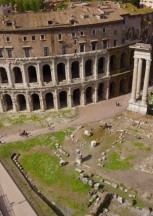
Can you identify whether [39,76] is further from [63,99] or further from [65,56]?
[63,99]

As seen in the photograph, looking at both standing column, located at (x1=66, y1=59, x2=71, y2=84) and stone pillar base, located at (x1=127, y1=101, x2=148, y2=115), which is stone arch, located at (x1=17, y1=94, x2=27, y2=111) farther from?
stone pillar base, located at (x1=127, y1=101, x2=148, y2=115)

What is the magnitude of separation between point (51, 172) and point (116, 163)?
1138 centimetres

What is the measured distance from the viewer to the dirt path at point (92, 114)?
196 ft

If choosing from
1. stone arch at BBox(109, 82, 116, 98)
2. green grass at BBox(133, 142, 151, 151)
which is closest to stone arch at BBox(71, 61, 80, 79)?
stone arch at BBox(109, 82, 116, 98)

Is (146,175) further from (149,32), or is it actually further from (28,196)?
(149,32)

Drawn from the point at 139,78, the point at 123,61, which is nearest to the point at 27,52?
the point at 123,61

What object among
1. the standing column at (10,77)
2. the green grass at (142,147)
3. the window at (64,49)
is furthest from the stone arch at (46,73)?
the green grass at (142,147)

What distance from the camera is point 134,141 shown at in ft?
182

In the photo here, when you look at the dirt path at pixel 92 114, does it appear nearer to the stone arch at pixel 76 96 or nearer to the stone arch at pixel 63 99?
the stone arch at pixel 76 96

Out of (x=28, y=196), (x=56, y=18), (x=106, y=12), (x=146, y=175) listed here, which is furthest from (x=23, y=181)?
(x=106, y=12)

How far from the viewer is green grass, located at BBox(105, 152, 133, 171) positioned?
4916 centimetres

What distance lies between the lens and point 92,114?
66.4 m

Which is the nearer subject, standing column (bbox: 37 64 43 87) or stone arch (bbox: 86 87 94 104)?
standing column (bbox: 37 64 43 87)

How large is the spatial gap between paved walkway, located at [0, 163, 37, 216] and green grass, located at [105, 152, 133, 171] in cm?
1564
